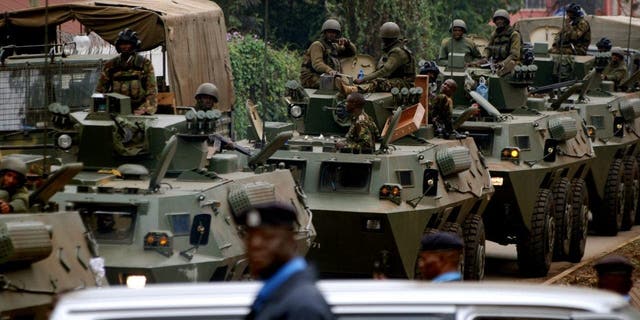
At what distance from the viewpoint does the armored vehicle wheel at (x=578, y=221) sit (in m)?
20.1

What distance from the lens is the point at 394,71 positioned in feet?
57.8

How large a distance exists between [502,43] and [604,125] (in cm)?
185

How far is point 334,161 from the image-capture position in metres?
15.5

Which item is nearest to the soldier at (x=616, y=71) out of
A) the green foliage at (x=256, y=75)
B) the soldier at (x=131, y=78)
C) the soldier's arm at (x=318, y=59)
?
the green foliage at (x=256, y=75)

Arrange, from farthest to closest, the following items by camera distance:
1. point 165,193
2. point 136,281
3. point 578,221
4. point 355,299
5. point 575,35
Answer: point 575,35, point 578,221, point 165,193, point 136,281, point 355,299

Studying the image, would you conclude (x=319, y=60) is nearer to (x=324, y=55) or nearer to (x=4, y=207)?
(x=324, y=55)

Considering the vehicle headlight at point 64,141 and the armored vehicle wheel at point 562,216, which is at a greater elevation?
the vehicle headlight at point 64,141

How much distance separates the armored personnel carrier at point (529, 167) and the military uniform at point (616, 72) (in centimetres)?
383

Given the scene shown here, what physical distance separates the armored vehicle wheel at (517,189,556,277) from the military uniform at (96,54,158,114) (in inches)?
238

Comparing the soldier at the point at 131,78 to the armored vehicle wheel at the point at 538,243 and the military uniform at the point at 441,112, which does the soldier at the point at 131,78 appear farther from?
the armored vehicle wheel at the point at 538,243

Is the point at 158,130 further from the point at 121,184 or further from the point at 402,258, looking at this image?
the point at 402,258

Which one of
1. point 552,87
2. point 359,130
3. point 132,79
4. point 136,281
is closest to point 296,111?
point 359,130

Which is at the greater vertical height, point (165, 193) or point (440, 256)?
point (440, 256)

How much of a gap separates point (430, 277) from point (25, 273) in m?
3.48
